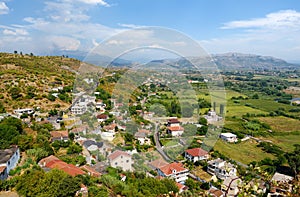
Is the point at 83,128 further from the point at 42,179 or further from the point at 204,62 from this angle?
the point at 204,62

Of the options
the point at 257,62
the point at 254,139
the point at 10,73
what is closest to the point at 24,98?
the point at 10,73

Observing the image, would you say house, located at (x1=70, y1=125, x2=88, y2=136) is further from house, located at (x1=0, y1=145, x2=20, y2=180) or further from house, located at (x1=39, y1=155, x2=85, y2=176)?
house, located at (x1=0, y1=145, x2=20, y2=180)

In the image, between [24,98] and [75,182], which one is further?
[24,98]

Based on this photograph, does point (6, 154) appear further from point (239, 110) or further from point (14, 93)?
point (239, 110)

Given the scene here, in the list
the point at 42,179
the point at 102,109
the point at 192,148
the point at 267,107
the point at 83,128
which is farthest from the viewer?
the point at 267,107

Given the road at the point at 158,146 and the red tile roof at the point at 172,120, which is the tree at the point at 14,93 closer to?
the road at the point at 158,146
